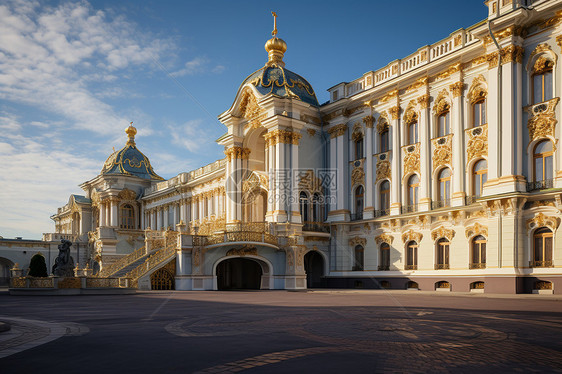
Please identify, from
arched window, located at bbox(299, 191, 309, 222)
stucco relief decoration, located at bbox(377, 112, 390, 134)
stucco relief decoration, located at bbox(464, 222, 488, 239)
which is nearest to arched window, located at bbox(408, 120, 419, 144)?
stucco relief decoration, located at bbox(377, 112, 390, 134)

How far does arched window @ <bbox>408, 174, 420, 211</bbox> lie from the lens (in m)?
33.5

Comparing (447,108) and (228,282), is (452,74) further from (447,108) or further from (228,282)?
(228,282)

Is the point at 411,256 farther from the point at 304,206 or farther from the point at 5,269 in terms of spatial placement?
the point at 5,269

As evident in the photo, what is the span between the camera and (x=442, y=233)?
30734mm

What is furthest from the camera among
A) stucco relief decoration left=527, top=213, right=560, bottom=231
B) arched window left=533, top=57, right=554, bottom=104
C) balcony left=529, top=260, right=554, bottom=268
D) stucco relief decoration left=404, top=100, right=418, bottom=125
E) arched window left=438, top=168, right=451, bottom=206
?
stucco relief decoration left=404, top=100, right=418, bottom=125

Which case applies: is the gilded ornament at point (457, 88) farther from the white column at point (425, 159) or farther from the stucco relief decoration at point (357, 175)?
the stucco relief decoration at point (357, 175)

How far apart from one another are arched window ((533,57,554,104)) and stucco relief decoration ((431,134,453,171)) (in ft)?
18.4

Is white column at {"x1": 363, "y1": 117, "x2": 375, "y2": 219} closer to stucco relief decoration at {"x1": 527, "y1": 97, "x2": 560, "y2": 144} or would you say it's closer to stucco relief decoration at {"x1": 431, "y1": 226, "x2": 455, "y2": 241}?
stucco relief decoration at {"x1": 431, "y1": 226, "x2": 455, "y2": 241}

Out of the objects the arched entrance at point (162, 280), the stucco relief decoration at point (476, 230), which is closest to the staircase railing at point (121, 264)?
the arched entrance at point (162, 280)

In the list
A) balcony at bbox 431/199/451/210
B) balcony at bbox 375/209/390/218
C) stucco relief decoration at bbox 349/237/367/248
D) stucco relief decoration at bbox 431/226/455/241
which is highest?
balcony at bbox 431/199/451/210

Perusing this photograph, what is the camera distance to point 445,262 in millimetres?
30656

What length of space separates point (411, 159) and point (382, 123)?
3851 millimetres

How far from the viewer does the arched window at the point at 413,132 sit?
34.1m

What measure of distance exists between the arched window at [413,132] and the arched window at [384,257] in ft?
23.7
